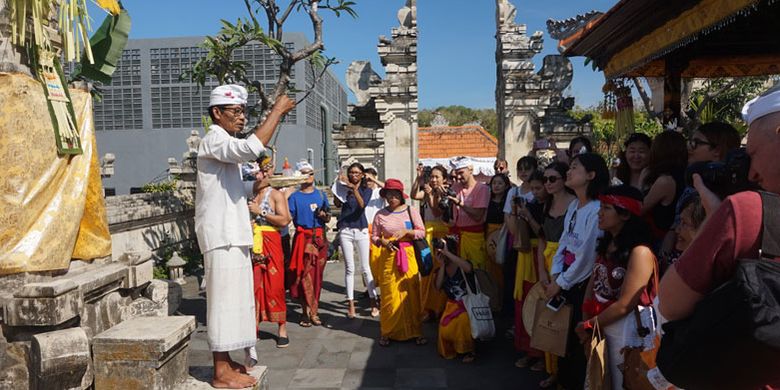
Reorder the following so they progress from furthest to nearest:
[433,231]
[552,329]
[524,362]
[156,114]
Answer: [156,114], [433,231], [524,362], [552,329]

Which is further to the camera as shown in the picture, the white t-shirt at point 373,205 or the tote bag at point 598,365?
the white t-shirt at point 373,205

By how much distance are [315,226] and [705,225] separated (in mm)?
4904

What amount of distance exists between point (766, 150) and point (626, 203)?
62.9 inches

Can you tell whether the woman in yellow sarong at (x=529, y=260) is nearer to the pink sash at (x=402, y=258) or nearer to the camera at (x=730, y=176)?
the pink sash at (x=402, y=258)

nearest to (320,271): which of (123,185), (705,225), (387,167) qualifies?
(387,167)

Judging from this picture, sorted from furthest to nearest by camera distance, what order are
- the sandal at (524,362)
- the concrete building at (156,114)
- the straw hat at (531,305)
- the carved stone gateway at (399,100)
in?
1. the concrete building at (156,114)
2. the carved stone gateway at (399,100)
3. the sandal at (524,362)
4. the straw hat at (531,305)

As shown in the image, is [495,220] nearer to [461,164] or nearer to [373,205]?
[461,164]

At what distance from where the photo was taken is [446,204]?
18.0 feet

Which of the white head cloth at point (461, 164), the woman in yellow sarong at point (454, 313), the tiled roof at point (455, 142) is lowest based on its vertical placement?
the woman in yellow sarong at point (454, 313)

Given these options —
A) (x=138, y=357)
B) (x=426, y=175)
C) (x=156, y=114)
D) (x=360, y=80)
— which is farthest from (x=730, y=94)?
(x=156, y=114)

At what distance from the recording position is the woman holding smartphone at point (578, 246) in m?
3.34

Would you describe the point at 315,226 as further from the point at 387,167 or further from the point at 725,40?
the point at 725,40

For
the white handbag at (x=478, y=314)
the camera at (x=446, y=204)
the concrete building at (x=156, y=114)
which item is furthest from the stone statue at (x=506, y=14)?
the concrete building at (x=156, y=114)

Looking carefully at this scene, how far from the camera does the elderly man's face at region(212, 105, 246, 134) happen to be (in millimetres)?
3051
